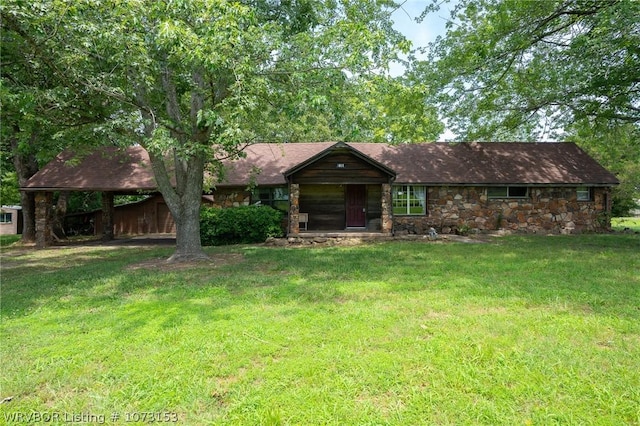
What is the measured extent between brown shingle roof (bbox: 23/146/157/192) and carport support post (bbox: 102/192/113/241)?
1.16 metres

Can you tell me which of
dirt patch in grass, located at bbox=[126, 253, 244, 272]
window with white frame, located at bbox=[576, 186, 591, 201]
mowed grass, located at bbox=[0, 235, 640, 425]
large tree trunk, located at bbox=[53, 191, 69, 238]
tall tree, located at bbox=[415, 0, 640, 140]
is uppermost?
tall tree, located at bbox=[415, 0, 640, 140]

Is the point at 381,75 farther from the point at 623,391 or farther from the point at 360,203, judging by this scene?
the point at 360,203

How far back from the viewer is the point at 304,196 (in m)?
17.4

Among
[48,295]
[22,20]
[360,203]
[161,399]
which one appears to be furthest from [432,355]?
[360,203]

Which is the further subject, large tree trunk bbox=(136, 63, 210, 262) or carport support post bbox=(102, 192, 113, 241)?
carport support post bbox=(102, 192, 113, 241)

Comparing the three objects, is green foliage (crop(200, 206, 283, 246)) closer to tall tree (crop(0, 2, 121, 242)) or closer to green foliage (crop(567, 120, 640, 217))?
tall tree (crop(0, 2, 121, 242))

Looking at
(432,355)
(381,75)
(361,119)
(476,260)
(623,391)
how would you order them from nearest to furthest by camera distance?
1. (623,391)
2. (432,355)
3. (381,75)
4. (361,119)
5. (476,260)

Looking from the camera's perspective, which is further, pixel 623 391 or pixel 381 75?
pixel 381 75

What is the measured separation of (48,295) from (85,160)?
45.8ft

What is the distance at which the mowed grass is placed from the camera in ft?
9.61

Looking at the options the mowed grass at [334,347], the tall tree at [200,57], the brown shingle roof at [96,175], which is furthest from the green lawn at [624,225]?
the brown shingle roof at [96,175]

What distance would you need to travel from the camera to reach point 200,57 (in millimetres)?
6289

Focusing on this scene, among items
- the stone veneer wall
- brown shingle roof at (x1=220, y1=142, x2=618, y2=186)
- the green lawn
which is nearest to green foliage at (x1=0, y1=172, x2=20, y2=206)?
brown shingle roof at (x1=220, y1=142, x2=618, y2=186)

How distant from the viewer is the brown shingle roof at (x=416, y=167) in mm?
16516
